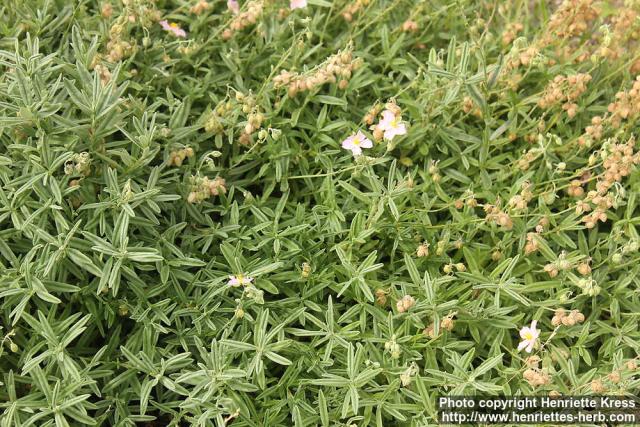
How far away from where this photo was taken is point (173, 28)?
3678mm

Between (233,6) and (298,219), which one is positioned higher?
(233,6)

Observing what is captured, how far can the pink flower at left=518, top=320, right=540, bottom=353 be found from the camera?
2891 millimetres

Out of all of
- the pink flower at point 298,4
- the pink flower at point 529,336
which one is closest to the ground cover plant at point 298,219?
the pink flower at point 529,336

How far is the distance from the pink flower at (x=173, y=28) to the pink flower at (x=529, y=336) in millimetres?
2208

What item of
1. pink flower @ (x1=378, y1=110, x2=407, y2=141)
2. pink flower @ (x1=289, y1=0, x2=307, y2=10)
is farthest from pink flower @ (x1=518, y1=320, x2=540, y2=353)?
pink flower @ (x1=289, y1=0, x2=307, y2=10)

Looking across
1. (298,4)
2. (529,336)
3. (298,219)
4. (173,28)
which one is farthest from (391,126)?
(173,28)

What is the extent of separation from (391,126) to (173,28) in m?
1.27

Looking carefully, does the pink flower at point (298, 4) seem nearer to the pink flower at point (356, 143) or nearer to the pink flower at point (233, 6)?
the pink flower at point (233, 6)

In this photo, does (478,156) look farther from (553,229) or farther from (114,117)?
(114,117)

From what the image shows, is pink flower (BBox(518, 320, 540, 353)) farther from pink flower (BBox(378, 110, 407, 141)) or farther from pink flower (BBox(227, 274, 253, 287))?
pink flower (BBox(227, 274, 253, 287))

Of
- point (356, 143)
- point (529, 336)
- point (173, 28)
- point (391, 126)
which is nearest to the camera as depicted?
point (529, 336)

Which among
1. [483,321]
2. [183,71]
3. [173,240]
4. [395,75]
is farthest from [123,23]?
[483,321]

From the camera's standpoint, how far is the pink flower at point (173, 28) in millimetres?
3674

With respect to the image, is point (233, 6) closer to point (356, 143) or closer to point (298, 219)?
point (356, 143)
